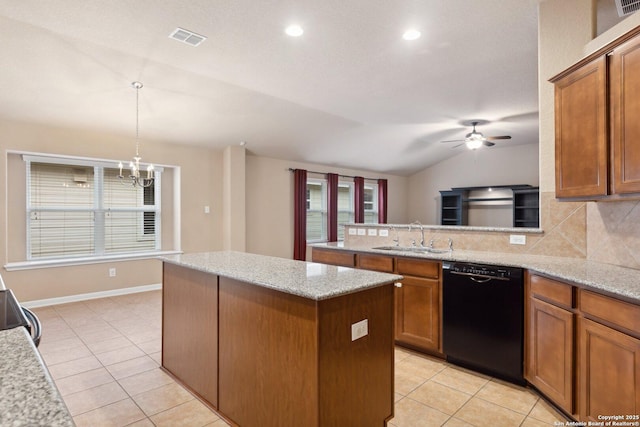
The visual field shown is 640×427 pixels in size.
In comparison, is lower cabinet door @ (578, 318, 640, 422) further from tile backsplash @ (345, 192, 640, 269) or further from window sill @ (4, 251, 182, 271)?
window sill @ (4, 251, 182, 271)

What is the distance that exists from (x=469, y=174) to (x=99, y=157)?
800cm

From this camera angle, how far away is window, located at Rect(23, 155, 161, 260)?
4.83m

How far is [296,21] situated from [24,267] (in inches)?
182

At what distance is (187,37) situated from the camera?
3.19m

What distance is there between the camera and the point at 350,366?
1747 millimetres

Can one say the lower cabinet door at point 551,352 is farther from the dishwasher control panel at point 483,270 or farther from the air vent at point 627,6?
the air vent at point 627,6

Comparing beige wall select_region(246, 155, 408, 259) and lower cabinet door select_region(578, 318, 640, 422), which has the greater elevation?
beige wall select_region(246, 155, 408, 259)

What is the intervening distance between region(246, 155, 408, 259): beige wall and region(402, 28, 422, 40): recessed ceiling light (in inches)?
164

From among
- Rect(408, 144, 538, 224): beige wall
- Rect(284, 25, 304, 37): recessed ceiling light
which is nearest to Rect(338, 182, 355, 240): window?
Rect(408, 144, 538, 224): beige wall

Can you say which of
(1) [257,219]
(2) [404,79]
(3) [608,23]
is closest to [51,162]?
(1) [257,219]

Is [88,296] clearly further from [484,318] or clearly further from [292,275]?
[484,318]

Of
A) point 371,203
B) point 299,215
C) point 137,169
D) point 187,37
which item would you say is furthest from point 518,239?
point 371,203

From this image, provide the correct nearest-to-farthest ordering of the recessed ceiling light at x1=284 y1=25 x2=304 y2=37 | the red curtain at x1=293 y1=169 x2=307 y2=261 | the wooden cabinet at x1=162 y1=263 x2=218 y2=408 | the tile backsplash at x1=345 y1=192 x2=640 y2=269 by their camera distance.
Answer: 1. the wooden cabinet at x1=162 y1=263 x2=218 y2=408
2. the tile backsplash at x1=345 y1=192 x2=640 y2=269
3. the recessed ceiling light at x1=284 y1=25 x2=304 y2=37
4. the red curtain at x1=293 y1=169 x2=307 y2=261

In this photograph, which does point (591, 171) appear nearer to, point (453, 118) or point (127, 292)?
point (453, 118)
